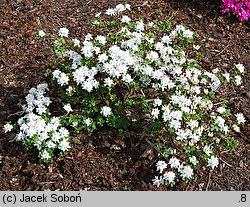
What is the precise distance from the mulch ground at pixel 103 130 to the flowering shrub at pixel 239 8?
90 mm

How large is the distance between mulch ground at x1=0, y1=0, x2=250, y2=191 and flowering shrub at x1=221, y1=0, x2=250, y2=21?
0.09 metres

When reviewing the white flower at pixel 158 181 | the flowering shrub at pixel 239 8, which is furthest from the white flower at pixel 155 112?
the flowering shrub at pixel 239 8

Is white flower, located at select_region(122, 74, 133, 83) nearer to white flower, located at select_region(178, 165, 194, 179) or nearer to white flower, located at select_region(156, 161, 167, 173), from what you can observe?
white flower, located at select_region(156, 161, 167, 173)

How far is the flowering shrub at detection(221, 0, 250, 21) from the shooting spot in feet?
18.2

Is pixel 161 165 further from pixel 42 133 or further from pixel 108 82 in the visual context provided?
pixel 42 133

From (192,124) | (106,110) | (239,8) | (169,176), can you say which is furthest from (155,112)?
(239,8)

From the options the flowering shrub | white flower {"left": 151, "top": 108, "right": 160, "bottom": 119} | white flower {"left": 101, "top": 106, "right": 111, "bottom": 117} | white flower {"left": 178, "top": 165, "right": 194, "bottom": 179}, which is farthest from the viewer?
the flowering shrub

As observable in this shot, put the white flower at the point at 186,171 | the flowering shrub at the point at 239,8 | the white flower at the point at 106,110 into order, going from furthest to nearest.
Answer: the flowering shrub at the point at 239,8, the white flower at the point at 106,110, the white flower at the point at 186,171

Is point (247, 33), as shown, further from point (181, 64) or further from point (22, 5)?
point (22, 5)

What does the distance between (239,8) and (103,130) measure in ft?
8.20

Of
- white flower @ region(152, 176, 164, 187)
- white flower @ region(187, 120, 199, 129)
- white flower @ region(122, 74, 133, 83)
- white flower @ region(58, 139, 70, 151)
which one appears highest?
white flower @ region(122, 74, 133, 83)

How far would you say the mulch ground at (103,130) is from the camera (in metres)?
4.00

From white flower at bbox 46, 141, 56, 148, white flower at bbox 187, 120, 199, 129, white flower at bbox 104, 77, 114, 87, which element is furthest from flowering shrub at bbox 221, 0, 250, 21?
white flower at bbox 46, 141, 56, 148

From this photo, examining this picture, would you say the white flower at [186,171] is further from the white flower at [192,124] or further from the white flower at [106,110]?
the white flower at [106,110]
